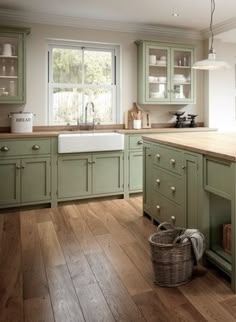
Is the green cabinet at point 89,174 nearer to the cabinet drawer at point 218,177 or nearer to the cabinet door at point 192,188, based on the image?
the cabinet door at point 192,188

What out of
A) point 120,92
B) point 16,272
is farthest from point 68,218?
point 120,92

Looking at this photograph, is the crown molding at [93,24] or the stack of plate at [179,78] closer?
the crown molding at [93,24]

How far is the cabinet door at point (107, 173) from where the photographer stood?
4176mm

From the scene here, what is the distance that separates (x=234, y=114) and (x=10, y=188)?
12.2ft

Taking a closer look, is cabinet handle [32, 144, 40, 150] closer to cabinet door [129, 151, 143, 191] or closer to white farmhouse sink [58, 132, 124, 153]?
white farmhouse sink [58, 132, 124, 153]

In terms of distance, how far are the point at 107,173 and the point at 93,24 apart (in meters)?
2.07

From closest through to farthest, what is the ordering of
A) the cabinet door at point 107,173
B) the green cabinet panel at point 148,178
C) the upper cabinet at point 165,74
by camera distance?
the green cabinet panel at point 148,178 < the cabinet door at point 107,173 < the upper cabinet at point 165,74

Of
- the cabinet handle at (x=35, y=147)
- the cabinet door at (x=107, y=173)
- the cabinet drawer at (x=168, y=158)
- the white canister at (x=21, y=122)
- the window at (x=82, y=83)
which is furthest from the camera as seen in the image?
the window at (x=82, y=83)

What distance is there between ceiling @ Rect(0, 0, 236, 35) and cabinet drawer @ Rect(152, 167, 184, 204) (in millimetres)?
2063

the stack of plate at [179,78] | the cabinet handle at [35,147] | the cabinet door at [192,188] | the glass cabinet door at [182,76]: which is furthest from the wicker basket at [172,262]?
the stack of plate at [179,78]

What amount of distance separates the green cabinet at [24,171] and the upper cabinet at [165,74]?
5.63 feet

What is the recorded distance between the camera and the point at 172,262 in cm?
213

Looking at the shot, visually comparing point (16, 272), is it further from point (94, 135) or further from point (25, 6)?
point (25, 6)

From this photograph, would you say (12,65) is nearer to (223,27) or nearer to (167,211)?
(167,211)
